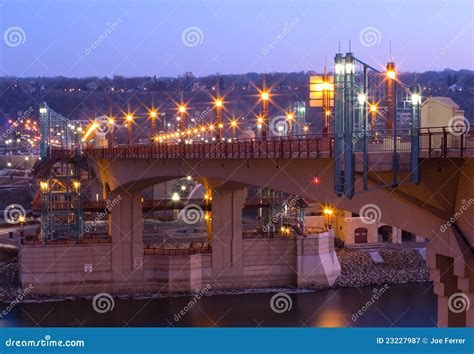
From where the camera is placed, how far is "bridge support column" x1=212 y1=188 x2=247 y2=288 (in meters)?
21.9

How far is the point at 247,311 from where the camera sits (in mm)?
19766

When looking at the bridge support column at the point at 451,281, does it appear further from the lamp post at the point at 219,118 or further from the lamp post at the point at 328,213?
the lamp post at the point at 328,213

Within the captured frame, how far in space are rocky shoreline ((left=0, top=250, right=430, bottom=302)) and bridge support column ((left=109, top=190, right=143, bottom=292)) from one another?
62 cm

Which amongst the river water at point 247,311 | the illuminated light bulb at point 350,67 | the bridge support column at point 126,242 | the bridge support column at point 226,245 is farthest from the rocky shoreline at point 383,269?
the illuminated light bulb at point 350,67

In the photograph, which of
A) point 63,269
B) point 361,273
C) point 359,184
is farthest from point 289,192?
point 361,273

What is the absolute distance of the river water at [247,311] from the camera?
18.7 meters

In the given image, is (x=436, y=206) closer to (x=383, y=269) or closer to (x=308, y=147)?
(x=308, y=147)

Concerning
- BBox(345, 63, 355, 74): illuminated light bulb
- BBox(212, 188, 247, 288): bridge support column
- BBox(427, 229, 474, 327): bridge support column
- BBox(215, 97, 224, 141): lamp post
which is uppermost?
BBox(345, 63, 355, 74): illuminated light bulb

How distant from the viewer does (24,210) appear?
3578cm

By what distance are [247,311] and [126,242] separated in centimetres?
443

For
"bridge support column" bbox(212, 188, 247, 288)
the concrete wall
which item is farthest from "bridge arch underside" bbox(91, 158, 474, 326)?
the concrete wall

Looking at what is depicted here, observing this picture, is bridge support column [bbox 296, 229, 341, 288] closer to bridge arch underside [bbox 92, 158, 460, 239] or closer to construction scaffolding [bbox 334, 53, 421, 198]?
bridge arch underside [bbox 92, 158, 460, 239]

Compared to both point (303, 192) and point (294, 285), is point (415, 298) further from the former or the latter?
point (303, 192)

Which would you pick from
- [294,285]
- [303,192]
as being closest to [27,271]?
[294,285]
